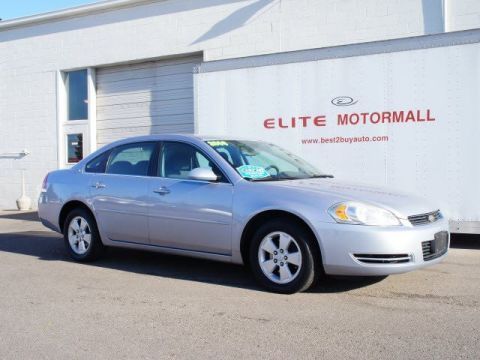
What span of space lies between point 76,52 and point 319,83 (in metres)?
8.64

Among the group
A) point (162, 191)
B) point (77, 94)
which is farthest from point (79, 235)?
point (77, 94)

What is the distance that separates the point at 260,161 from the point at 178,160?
92 cm

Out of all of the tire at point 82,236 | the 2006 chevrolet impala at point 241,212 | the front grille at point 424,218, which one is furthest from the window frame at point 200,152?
the front grille at point 424,218

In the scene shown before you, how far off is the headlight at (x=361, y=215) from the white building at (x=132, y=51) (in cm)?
608

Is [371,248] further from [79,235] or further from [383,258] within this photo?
[79,235]

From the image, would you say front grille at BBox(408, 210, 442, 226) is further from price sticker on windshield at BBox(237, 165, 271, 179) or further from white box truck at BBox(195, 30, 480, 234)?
white box truck at BBox(195, 30, 480, 234)

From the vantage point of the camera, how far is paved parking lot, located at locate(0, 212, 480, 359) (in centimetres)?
394

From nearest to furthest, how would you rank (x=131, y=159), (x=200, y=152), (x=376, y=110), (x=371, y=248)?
1. (x=371, y=248)
2. (x=200, y=152)
3. (x=131, y=159)
4. (x=376, y=110)

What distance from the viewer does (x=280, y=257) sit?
17.3ft

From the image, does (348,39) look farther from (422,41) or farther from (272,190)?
(272,190)

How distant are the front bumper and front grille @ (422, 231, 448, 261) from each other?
0.14 feet

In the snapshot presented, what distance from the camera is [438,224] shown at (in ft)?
17.6

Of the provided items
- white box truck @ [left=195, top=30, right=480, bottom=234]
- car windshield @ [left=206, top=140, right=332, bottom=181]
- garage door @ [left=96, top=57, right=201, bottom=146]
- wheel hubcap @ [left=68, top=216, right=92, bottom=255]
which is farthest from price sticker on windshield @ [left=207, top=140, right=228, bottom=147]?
garage door @ [left=96, top=57, right=201, bottom=146]

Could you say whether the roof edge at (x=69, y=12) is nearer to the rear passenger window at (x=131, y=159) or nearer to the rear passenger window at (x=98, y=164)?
the rear passenger window at (x=98, y=164)
